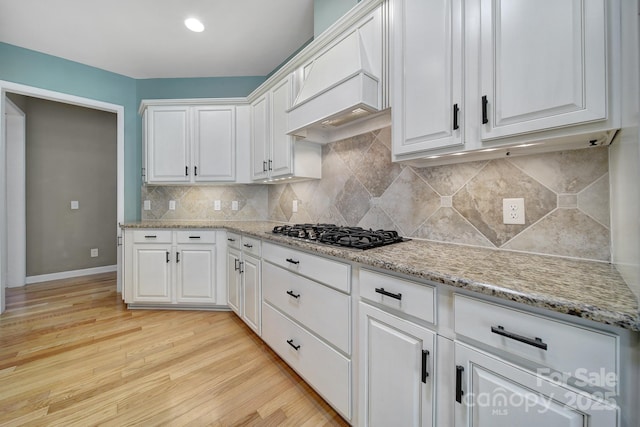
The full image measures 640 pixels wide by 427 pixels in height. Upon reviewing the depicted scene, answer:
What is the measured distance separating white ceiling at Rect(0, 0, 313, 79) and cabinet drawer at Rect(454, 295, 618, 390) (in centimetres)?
263

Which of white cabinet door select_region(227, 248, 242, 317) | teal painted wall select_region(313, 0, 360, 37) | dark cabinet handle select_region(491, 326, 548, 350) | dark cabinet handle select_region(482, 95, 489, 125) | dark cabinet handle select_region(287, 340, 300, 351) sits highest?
teal painted wall select_region(313, 0, 360, 37)

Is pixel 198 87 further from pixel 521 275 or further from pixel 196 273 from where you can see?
pixel 521 275

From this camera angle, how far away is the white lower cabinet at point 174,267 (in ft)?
8.70

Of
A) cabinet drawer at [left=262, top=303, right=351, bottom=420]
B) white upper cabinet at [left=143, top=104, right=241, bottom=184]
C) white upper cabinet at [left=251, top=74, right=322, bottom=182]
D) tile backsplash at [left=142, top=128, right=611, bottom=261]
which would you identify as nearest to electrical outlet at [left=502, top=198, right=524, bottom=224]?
tile backsplash at [left=142, top=128, right=611, bottom=261]

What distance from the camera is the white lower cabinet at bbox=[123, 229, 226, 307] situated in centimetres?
265

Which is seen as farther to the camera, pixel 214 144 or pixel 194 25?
pixel 214 144

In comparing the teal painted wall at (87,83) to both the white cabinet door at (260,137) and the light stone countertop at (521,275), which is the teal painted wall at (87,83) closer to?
the white cabinet door at (260,137)

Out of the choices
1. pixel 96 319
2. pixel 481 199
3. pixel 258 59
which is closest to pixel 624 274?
pixel 481 199

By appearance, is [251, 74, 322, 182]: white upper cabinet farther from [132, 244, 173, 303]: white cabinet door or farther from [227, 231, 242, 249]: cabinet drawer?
[132, 244, 173, 303]: white cabinet door

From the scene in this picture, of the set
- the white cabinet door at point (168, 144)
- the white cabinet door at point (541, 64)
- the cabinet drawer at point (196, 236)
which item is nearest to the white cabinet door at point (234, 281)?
the cabinet drawer at point (196, 236)

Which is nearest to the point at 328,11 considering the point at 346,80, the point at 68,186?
the point at 346,80

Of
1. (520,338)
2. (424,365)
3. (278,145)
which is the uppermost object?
(278,145)

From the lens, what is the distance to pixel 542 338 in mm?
670

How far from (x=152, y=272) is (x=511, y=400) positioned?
9.95 feet
